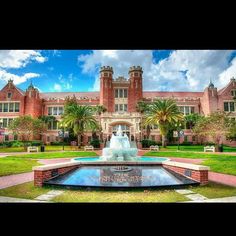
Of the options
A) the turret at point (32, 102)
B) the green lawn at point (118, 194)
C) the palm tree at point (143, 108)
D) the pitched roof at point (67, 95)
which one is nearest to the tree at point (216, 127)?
the palm tree at point (143, 108)

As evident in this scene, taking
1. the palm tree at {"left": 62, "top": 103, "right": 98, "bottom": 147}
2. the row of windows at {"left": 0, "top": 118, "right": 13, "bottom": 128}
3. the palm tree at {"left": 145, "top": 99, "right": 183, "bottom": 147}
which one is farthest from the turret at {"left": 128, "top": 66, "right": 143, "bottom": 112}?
the row of windows at {"left": 0, "top": 118, "right": 13, "bottom": 128}

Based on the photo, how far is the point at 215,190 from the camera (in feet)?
16.4

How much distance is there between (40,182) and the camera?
5.36 m

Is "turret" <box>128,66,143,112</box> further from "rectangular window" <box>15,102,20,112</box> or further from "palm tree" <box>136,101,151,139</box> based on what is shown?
"rectangular window" <box>15,102,20,112</box>

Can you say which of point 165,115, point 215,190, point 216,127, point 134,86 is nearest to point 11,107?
point 134,86

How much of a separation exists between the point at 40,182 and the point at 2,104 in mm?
22814

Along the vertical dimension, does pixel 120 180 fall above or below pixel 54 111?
below

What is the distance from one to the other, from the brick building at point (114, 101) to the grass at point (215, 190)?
13.5m

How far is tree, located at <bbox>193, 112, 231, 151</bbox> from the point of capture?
16562 millimetres

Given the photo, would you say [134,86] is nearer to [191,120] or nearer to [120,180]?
[191,120]

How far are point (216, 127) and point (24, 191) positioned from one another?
15442 millimetres

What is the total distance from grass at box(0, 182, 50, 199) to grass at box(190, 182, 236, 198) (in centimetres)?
312

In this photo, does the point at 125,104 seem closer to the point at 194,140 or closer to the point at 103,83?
the point at 103,83
